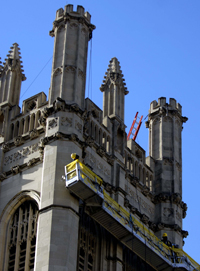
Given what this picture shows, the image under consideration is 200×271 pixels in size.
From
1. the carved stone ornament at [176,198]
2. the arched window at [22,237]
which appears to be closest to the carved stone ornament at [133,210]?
the carved stone ornament at [176,198]

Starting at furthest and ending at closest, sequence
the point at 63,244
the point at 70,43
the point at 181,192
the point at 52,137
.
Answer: the point at 181,192 < the point at 70,43 < the point at 52,137 < the point at 63,244

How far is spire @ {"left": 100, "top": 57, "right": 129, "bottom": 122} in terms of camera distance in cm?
5522

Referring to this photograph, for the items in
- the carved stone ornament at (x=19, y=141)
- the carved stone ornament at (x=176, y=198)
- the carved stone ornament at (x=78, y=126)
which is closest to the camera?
the carved stone ornament at (x=78, y=126)

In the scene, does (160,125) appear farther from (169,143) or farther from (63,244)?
(63,244)

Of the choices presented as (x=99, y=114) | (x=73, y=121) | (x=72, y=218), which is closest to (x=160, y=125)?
(x=99, y=114)

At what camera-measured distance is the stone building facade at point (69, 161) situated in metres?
46.2

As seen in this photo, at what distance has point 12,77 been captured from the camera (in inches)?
2157

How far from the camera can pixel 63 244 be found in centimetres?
4447

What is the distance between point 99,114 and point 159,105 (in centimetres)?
796

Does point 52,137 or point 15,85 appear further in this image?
point 15,85

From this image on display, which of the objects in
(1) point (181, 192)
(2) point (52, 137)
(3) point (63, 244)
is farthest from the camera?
(1) point (181, 192)

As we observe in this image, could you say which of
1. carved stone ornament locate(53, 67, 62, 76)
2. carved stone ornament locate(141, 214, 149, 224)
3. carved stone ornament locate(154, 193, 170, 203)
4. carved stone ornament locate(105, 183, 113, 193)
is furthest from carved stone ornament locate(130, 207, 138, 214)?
carved stone ornament locate(53, 67, 62, 76)

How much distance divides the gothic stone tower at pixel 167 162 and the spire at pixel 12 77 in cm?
994

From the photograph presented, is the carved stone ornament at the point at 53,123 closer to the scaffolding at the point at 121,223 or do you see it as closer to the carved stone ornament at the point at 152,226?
the scaffolding at the point at 121,223
